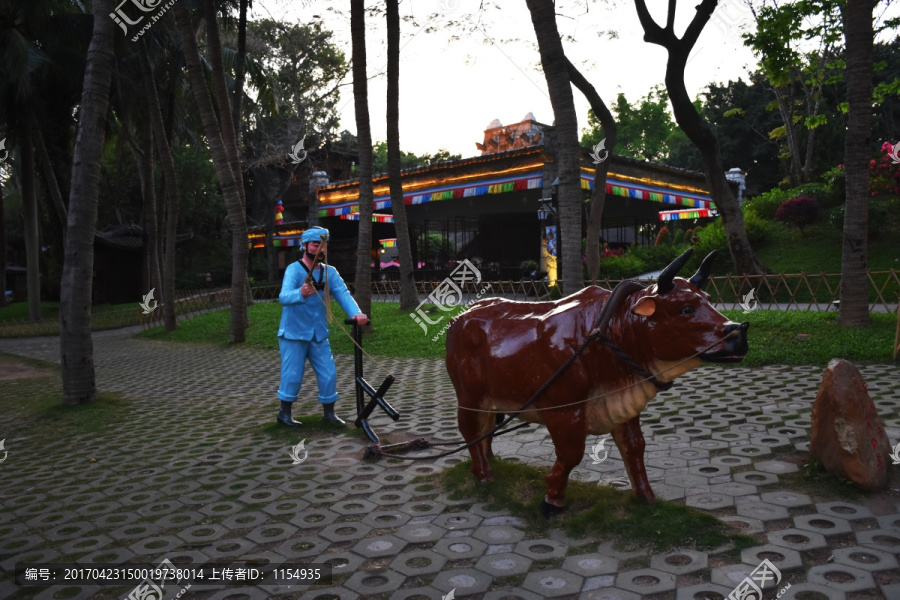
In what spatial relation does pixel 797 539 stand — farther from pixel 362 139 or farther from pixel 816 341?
pixel 362 139

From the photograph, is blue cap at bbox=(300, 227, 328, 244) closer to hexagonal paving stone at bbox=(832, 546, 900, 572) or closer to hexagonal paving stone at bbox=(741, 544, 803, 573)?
hexagonal paving stone at bbox=(741, 544, 803, 573)

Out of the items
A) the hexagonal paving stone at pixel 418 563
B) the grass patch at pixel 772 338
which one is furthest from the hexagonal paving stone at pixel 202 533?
the grass patch at pixel 772 338

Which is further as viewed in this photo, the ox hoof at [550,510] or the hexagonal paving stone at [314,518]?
the hexagonal paving stone at [314,518]

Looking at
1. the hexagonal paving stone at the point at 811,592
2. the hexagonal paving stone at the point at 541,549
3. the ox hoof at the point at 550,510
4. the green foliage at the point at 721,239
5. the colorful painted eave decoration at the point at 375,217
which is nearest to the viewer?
the hexagonal paving stone at the point at 811,592

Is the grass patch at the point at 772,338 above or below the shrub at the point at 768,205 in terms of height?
below

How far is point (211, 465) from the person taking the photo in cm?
545

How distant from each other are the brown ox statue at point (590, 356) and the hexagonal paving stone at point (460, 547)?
507 millimetres

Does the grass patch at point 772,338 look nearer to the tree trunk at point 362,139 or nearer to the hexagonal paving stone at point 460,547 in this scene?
the tree trunk at point 362,139

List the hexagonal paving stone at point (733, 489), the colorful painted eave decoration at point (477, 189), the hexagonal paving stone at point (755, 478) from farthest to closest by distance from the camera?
the colorful painted eave decoration at point (477, 189) < the hexagonal paving stone at point (755, 478) < the hexagonal paving stone at point (733, 489)

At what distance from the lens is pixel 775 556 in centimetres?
329

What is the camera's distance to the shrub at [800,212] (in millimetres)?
16984

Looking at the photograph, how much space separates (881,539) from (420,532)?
253 centimetres

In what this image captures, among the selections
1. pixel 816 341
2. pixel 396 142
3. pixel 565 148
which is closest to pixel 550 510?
pixel 565 148

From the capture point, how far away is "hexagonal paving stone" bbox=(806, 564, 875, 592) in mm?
2963
